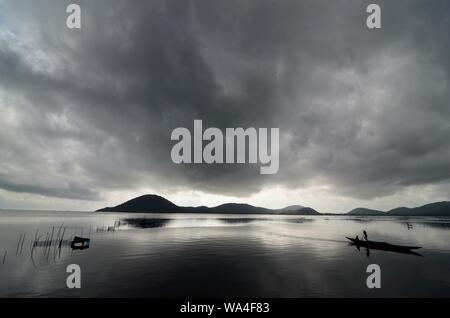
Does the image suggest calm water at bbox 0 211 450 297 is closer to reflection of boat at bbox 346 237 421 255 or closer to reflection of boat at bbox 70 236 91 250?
reflection of boat at bbox 346 237 421 255

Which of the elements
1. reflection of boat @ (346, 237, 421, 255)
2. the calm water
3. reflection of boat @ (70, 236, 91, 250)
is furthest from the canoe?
reflection of boat @ (70, 236, 91, 250)

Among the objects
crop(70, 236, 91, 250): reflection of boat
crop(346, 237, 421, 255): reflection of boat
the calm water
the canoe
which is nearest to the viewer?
the calm water

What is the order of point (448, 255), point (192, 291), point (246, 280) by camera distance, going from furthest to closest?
point (448, 255) → point (246, 280) → point (192, 291)

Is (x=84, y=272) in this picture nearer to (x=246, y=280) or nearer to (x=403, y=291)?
(x=246, y=280)

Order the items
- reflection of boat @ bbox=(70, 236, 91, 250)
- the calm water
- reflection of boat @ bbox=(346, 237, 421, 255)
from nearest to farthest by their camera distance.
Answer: the calm water, reflection of boat @ bbox=(346, 237, 421, 255), reflection of boat @ bbox=(70, 236, 91, 250)

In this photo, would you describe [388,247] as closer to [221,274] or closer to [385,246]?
[385,246]

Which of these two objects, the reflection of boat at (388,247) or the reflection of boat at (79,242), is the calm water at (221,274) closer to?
the reflection of boat at (388,247)

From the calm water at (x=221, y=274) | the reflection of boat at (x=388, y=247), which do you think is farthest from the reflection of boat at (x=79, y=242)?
the reflection of boat at (x=388, y=247)

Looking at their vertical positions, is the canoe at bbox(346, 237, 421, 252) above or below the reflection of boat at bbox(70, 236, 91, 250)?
above

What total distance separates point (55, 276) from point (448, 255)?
242 ft

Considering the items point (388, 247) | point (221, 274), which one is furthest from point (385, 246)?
point (221, 274)
